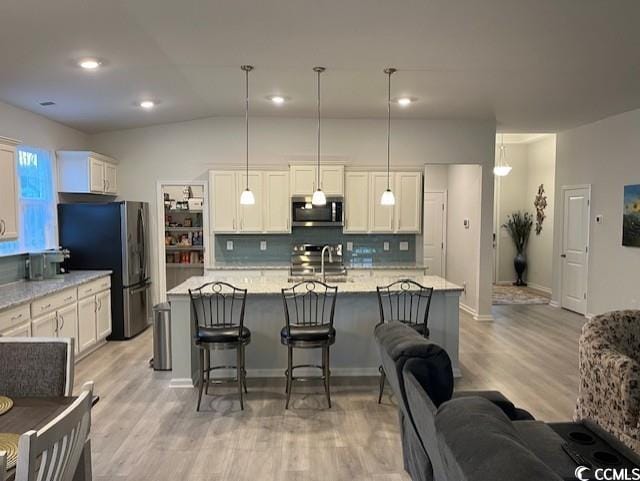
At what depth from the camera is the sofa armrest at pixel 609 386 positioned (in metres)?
2.50

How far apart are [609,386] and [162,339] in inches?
152

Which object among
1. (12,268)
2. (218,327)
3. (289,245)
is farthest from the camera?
(289,245)

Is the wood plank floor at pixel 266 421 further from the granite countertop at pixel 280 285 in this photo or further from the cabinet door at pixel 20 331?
the granite countertop at pixel 280 285

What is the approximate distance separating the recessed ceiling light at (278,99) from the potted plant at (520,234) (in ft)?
22.0

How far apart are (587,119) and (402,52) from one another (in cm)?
430

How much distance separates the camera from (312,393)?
402 cm

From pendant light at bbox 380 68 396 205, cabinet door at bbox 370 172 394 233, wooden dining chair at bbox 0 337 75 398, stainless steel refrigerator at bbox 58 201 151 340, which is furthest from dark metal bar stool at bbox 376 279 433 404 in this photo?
stainless steel refrigerator at bbox 58 201 151 340

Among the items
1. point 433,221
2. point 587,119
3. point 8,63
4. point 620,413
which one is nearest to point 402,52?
point 620,413

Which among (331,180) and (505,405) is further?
(331,180)

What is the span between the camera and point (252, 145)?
645 centimetres

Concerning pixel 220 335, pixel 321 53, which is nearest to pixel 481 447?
pixel 220 335

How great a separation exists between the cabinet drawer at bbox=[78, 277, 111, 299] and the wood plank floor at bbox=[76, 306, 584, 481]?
0.74 meters

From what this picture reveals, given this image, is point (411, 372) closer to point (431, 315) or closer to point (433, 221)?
point (431, 315)

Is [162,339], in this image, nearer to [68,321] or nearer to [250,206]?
[68,321]
